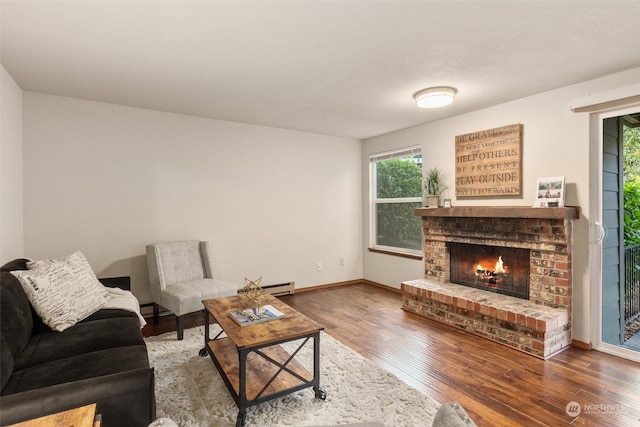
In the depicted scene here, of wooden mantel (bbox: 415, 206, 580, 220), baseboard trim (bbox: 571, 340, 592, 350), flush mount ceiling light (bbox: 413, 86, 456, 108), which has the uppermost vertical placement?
flush mount ceiling light (bbox: 413, 86, 456, 108)

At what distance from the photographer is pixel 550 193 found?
3068 millimetres

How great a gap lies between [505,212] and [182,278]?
3400 millimetres

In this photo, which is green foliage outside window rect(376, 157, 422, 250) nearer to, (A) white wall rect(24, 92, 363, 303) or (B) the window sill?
(B) the window sill

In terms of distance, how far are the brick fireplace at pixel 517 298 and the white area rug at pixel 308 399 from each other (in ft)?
4.06

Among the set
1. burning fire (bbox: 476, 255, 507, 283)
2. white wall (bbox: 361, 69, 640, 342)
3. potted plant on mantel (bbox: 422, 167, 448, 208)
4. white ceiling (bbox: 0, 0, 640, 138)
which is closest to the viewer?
white ceiling (bbox: 0, 0, 640, 138)

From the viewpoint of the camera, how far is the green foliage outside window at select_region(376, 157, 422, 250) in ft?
15.4

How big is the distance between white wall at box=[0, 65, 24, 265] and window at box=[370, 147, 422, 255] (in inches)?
169

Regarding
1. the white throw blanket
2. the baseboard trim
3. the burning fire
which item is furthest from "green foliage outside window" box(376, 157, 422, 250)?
the white throw blanket

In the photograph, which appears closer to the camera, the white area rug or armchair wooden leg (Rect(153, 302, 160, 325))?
the white area rug

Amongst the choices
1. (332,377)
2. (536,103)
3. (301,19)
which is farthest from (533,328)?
(301,19)

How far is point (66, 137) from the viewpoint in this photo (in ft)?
11.1

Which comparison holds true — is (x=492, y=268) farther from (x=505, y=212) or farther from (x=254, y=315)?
(x=254, y=315)

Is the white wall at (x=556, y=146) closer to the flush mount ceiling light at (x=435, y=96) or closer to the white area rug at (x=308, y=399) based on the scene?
the flush mount ceiling light at (x=435, y=96)

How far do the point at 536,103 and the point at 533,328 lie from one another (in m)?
2.12
